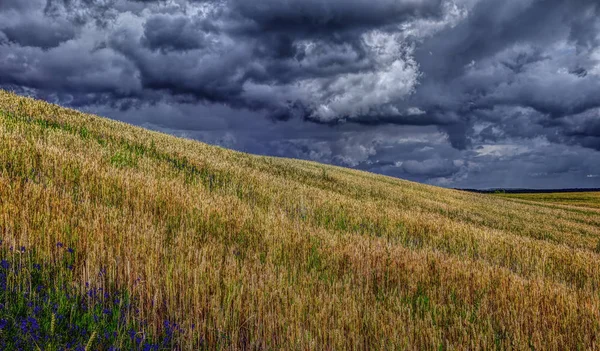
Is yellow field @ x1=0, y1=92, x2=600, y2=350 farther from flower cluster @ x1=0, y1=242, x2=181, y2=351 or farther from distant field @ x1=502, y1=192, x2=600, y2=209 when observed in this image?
distant field @ x1=502, y1=192, x2=600, y2=209

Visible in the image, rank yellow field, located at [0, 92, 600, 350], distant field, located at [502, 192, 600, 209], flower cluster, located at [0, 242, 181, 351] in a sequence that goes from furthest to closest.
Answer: distant field, located at [502, 192, 600, 209], yellow field, located at [0, 92, 600, 350], flower cluster, located at [0, 242, 181, 351]

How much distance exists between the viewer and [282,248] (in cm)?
628

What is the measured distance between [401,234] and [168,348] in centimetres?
795

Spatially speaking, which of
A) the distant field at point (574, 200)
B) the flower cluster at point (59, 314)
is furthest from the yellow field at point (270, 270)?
the distant field at point (574, 200)

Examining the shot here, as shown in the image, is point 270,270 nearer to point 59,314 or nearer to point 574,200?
point 59,314

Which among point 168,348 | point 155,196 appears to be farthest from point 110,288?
point 155,196

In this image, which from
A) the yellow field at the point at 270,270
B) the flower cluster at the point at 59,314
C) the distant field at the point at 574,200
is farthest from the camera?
the distant field at the point at 574,200

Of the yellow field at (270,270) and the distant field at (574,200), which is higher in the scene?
the yellow field at (270,270)

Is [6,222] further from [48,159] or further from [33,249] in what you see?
[48,159]

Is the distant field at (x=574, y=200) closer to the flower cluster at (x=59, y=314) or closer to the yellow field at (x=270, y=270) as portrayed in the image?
the yellow field at (x=270, y=270)

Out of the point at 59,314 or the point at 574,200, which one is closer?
the point at 59,314

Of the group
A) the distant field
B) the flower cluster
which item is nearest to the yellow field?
the flower cluster

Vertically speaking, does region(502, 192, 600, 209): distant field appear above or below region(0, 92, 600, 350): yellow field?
below

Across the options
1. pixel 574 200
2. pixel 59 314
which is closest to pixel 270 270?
pixel 59 314
